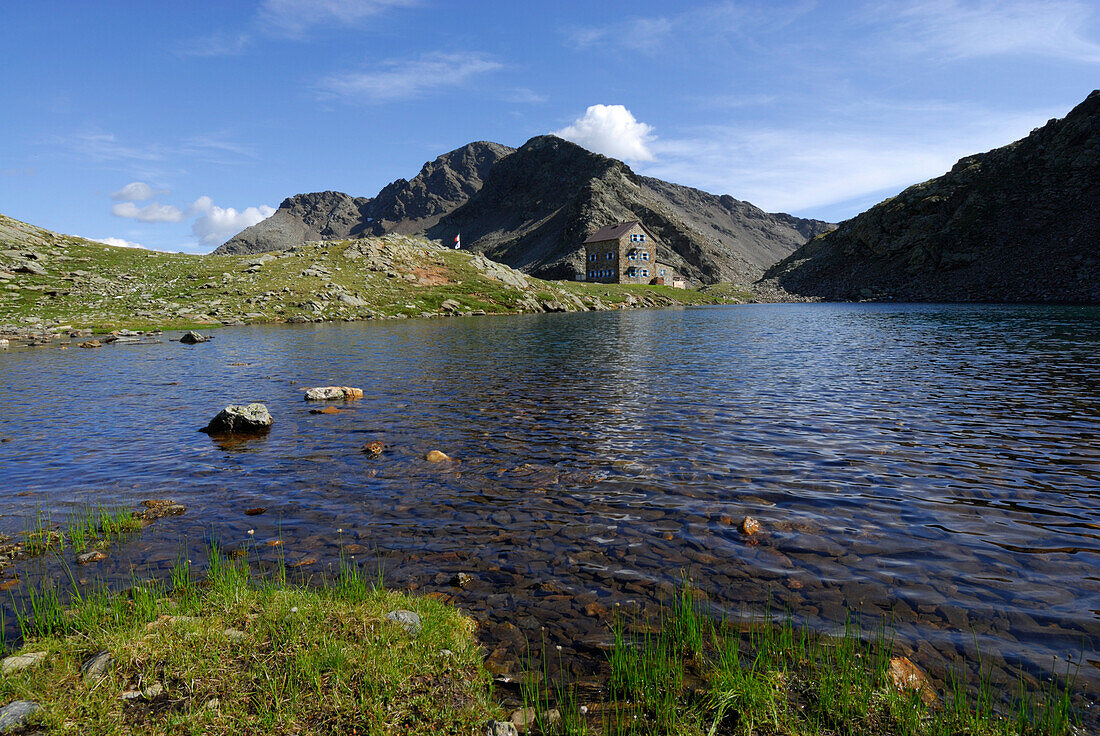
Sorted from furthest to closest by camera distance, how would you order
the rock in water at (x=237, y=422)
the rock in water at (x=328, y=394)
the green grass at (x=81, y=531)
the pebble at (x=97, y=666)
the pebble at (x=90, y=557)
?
1. the rock in water at (x=328, y=394)
2. the rock in water at (x=237, y=422)
3. the green grass at (x=81, y=531)
4. the pebble at (x=90, y=557)
5. the pebble at (x=97, y=666)

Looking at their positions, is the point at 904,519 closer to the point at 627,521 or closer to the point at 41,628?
the point at 627,521

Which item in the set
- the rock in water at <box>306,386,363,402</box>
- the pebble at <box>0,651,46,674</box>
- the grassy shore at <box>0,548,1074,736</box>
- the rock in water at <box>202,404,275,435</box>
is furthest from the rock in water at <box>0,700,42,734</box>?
the rock in water at <box>306,386,363,402</box>

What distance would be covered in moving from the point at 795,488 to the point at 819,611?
5.03 metres

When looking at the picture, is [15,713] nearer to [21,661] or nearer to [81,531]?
[21,661]

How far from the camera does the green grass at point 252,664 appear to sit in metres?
5.14

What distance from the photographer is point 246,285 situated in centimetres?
7700

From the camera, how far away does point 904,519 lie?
10.3 meters

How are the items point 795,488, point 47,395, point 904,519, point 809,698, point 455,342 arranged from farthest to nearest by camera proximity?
point 455,342
point 47,395
point 795,488
point 904,519
point 809,698

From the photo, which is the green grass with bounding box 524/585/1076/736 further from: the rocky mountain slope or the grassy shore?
the rocky mountain slope

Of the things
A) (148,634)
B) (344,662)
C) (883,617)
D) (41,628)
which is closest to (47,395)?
(41,628)

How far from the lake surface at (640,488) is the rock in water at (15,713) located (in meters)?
3.80

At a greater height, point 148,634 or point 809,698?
point 148,634

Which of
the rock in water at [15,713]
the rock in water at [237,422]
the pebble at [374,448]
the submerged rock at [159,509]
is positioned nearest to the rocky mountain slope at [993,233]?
the pebble at [374,448]

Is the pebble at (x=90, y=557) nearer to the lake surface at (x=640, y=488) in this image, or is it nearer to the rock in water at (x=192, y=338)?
the lake surface at (x=640, y=488)
